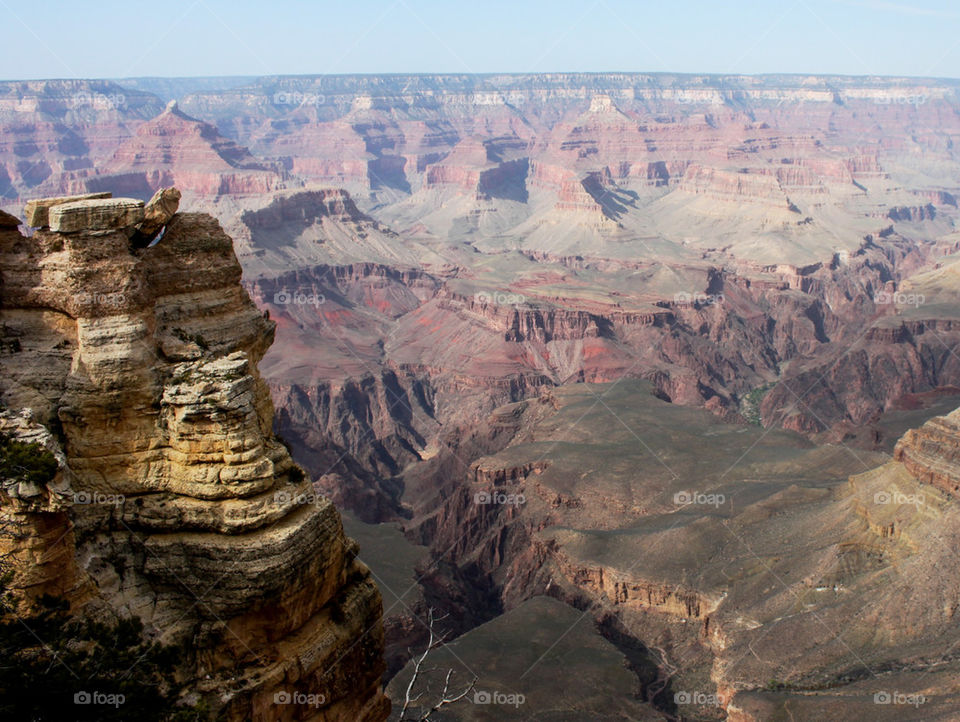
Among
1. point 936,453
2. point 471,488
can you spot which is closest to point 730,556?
point 936,453

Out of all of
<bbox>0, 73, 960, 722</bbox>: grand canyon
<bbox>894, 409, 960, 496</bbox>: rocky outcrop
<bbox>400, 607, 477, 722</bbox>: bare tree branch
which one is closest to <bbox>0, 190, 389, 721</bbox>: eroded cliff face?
<bbox>0, 73, 960, 722</bbox>: grand canyon

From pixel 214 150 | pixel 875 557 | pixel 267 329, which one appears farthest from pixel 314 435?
pixel 214 150

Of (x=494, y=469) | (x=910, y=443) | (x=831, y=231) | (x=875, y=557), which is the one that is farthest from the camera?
(x=831, y=231)

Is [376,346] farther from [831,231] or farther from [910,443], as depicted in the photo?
[831,231]

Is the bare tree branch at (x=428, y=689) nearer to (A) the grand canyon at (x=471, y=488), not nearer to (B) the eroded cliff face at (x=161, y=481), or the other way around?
(A) the grand canyon at (x=471, y=488)

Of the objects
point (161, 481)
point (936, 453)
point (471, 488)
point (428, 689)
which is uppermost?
point (161, 481)

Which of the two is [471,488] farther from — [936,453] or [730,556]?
[936,453]

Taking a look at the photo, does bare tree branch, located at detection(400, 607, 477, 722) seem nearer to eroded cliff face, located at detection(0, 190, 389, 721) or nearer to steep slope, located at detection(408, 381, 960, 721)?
eroded cliff face, located at detection(0, 190, 389, 721)

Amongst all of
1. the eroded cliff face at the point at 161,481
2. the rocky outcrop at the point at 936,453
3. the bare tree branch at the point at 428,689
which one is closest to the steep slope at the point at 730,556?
the rocky outcrop at the point at 936,453
